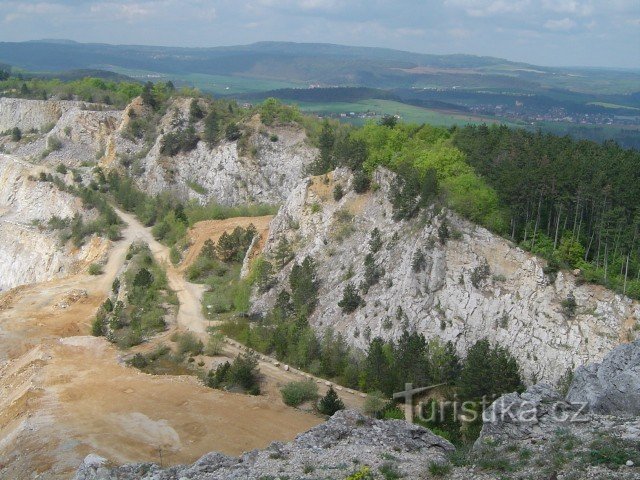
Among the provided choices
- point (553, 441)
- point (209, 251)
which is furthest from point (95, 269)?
point (553, 441)

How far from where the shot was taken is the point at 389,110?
124 metres

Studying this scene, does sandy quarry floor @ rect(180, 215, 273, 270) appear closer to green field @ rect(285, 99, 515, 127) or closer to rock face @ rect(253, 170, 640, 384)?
rock face @ rect(253, 170, 640, 384)

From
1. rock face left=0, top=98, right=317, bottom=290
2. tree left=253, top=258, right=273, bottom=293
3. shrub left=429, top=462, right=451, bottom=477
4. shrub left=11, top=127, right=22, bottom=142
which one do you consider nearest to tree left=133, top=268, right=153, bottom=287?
tree left=253, top=258, right=273, bottom=293

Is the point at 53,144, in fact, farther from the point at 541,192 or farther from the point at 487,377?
the point at 487,377

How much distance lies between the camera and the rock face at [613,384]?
59.2 ft

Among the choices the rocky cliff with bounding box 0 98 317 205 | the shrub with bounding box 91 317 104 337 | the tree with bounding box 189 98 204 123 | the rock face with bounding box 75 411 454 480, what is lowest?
the shrub with bounding box 91 317 104 337

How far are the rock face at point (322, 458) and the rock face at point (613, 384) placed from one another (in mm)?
4308

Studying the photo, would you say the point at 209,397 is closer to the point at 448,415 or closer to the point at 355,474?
the point at 448,415

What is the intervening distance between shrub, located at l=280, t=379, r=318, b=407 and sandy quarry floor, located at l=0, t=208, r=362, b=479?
1.67 feet

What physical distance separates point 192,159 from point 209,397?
134 ft

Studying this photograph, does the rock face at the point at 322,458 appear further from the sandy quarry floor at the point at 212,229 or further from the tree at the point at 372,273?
the sandy quarry floor at the point at 212,229

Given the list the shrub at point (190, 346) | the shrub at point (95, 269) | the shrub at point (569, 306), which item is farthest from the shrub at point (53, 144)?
the shrub at point (569, 306)

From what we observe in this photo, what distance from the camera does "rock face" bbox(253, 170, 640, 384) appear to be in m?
28.6

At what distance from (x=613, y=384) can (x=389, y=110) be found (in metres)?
110
